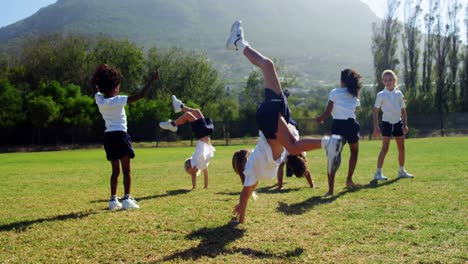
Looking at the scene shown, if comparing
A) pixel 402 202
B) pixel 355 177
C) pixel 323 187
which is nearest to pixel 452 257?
pixel 402 202

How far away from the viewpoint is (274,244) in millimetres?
4402

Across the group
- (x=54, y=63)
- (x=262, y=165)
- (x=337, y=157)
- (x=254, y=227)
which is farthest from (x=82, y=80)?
(x=337, y=157)

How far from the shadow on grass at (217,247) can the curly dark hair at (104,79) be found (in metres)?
2.91

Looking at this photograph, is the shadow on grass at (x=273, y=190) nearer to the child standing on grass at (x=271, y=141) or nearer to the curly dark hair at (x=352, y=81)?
the curly dark hair at (x=352, y=81)

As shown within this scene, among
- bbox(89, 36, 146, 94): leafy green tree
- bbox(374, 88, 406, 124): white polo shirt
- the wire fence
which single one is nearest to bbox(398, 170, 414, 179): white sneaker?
bbox(374, 88, 406, 124): white polo shirt

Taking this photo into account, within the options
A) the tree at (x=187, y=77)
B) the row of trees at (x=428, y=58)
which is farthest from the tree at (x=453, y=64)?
the tree at (x=187, y=77)

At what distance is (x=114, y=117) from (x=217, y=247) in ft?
10.3

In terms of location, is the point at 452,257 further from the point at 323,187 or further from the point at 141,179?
the point at 141,179

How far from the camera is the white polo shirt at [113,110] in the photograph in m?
6.54

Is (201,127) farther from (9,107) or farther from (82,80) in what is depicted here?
(82,80)

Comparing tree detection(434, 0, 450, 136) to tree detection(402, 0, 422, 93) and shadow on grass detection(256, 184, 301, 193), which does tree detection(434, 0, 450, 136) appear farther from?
shadow on grass detection(256, 184, 301, 193)

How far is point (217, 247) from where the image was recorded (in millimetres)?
4395

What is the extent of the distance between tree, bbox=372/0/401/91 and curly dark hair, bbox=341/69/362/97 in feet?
160

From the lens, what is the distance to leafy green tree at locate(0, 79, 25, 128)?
39.3m
